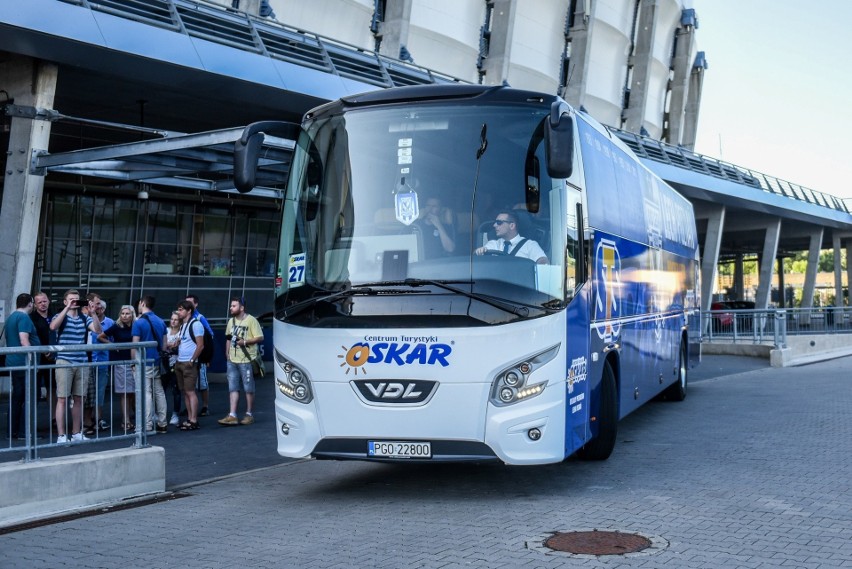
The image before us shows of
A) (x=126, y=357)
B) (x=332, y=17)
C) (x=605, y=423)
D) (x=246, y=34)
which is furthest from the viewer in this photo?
(x=332, y=17)

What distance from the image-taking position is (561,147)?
25.2 ft

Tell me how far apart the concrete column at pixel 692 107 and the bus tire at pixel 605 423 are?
5487cm

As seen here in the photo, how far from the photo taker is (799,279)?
138 m

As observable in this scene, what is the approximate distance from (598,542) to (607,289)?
394 cm

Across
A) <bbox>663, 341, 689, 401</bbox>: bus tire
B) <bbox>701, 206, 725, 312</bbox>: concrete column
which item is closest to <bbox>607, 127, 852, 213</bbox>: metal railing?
<bbox>701, 206, 725, 312</bbox>: concrete column

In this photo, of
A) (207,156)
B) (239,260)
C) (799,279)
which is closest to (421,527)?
(207,156)

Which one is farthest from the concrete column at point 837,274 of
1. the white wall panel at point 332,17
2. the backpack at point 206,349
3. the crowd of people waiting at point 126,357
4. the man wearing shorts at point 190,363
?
the man wearing shorts at point 190,363

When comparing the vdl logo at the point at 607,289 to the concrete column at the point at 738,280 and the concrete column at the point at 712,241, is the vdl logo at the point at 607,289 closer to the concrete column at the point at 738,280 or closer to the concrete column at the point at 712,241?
the concrete column at the point at 712,241

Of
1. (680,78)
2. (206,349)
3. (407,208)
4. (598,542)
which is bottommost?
(598,542)

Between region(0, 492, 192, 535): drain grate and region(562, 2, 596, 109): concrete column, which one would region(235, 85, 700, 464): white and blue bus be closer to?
region(0, 492, 192, 535): drain grate

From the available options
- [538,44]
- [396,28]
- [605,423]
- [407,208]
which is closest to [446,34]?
[396,28]

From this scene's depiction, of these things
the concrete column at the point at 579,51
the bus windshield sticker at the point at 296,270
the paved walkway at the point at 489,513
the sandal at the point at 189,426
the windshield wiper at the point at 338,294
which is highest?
the concrete column at the point at 579,51

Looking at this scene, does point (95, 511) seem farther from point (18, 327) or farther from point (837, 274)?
point (837, 274)

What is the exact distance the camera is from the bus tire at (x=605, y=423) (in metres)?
9.95
